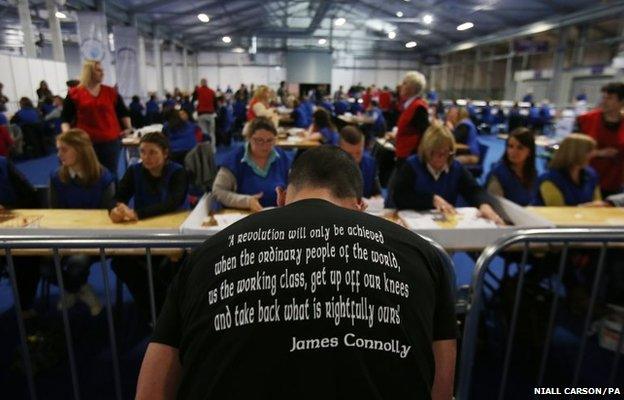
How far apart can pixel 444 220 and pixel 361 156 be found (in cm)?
103

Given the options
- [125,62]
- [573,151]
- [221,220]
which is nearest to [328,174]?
[221,220]

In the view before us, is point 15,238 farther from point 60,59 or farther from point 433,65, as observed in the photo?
point 433,65

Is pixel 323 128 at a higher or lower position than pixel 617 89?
lower

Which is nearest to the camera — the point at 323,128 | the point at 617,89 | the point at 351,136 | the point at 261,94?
the point at 351,136

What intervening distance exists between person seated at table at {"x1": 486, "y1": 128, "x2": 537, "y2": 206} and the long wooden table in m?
0.21

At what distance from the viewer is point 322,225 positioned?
36.5 inches

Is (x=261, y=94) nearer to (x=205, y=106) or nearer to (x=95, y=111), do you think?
(x=95, y=111)

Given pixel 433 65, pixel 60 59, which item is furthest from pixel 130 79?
pixel 433 65

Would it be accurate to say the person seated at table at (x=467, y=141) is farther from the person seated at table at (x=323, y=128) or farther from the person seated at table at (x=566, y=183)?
the person seated at table at (x=566, y=183)

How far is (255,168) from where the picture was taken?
3004mm

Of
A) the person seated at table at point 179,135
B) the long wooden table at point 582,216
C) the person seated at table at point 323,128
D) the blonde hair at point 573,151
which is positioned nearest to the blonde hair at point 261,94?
the person seated at table at point 323,128

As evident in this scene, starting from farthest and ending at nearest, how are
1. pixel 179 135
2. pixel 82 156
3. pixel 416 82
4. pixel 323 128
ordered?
1. pixel 323 128
2. pixel 179 135
3. pixel 416 82
4. pixel 82 156

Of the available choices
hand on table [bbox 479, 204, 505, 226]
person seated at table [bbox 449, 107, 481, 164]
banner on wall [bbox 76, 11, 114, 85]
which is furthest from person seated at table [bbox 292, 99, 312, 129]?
hand on table [bbox 479, 204, 505, 226]

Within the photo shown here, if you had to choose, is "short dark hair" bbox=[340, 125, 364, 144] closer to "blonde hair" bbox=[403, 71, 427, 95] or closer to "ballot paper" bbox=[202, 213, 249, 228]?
"ballot paper" bbox=[202, 213, 249, 228]
